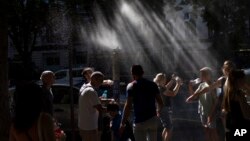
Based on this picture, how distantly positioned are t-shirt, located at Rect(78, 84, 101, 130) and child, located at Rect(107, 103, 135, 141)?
24cm

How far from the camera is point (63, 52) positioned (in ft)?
149

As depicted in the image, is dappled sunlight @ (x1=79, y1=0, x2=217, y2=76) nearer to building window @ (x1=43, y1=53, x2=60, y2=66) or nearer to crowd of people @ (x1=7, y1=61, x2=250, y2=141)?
crowd of people @ (x1=7, y1=61, x2=250, y2=141)

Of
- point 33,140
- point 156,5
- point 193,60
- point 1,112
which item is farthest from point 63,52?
point 33,140

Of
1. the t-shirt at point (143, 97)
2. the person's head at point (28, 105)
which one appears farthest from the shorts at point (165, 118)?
the person's head at point (28, 105)

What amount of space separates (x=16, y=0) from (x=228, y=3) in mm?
22882

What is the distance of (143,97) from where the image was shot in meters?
7.25

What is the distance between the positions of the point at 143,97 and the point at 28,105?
11.9 ft

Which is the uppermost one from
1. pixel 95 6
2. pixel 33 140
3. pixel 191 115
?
pixel 95 6

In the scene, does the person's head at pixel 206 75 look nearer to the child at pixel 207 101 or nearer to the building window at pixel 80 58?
the child at pixel 207 101

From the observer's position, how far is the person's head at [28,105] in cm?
377

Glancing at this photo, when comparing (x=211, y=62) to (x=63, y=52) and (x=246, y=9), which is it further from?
(x=63, y=52)

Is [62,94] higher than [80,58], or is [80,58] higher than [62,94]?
[80,58]

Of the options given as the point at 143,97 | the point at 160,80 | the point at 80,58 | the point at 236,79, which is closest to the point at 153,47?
the point at 160,80

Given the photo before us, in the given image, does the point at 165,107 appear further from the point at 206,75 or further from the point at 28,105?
the point at 28,105
